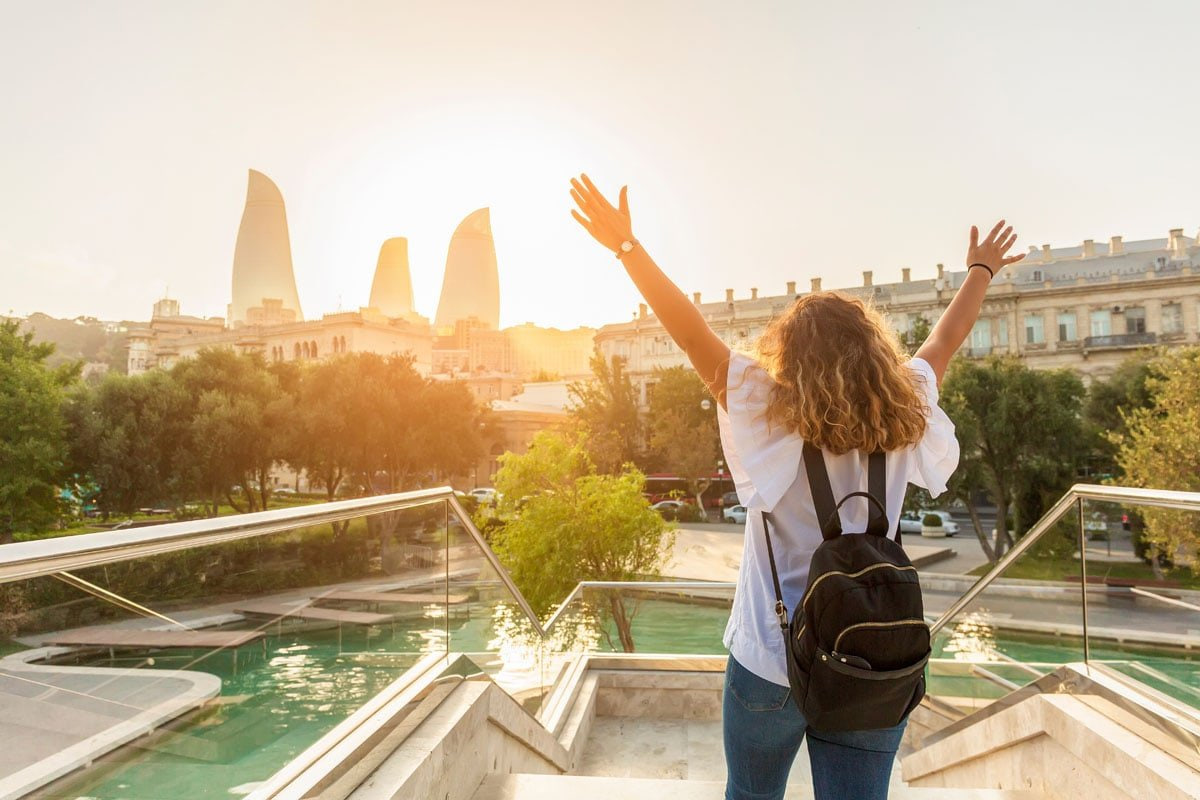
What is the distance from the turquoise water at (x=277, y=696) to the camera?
151cm

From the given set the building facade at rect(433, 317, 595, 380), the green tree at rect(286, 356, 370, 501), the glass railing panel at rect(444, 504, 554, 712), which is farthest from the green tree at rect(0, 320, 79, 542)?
the building facade at rect(433, 317, 595, 380)

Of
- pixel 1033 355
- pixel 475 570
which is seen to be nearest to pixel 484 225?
pixel 1033 355

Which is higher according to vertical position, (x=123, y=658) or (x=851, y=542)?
(x=851, y=542)

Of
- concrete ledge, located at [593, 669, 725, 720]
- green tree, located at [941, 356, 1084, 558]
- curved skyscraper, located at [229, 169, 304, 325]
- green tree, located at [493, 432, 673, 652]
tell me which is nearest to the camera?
concrete ledge, located at [593, 669, 725, 720]

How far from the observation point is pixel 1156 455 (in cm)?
1816

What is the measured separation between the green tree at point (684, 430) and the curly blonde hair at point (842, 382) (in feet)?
117

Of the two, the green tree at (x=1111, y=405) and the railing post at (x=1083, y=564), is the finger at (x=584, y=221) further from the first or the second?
the green tree at (x=1111, y=405)

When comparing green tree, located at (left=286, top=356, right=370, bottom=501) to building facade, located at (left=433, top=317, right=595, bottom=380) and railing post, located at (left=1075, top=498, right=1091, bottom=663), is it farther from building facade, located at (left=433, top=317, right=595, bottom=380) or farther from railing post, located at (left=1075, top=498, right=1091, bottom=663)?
building facade, located at (left=433, top=317, right=595, bottom=380)

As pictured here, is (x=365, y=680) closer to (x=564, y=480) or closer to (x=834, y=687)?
(x=834, y=687)

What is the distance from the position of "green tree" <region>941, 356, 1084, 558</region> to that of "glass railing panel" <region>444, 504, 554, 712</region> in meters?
24.4

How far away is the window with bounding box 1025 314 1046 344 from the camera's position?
4706cm

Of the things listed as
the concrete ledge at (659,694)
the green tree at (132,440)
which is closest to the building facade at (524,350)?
the green tree at (132,440)

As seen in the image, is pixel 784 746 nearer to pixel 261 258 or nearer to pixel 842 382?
pixel 842 382

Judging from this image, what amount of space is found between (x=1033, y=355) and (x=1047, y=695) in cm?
5088
